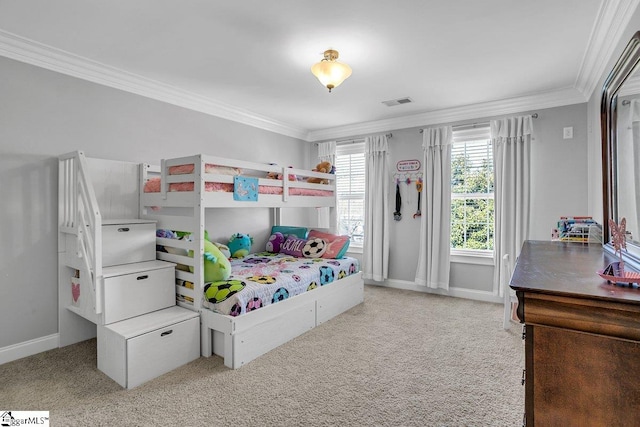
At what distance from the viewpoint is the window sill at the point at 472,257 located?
4075 mm

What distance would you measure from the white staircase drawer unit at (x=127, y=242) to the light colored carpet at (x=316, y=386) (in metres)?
0.76

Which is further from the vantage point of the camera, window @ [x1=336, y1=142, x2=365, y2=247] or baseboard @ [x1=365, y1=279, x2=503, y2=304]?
window @ [x1=336, y1=142, x2=365, y2=247]

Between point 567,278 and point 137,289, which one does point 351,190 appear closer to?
point 137,289

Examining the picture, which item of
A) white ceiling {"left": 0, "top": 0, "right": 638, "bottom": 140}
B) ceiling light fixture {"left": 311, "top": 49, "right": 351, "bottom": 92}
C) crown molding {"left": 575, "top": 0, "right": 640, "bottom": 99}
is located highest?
white ceiling {"left": 0, "top": 0, "right": 638, "bottom": 140}

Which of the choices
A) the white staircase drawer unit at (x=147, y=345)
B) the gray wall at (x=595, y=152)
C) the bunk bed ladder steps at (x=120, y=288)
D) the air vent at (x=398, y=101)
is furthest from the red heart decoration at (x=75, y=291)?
the gray wall at (x=595, y=152)

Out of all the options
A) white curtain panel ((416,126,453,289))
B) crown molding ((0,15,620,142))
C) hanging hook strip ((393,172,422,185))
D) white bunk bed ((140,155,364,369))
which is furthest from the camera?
hanging hook strip ((393,172,422,185))

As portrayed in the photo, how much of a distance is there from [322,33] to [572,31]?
5.69 feet

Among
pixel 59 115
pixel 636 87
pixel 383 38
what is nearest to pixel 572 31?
pixel 636 87

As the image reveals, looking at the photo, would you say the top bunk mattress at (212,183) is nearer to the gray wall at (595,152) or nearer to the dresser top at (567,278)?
the dresser top at (567,278)

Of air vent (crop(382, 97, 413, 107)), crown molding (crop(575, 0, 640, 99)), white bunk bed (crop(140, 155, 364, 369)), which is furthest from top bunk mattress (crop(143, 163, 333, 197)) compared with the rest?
crown molding (crop(575, 0, 640, 99))

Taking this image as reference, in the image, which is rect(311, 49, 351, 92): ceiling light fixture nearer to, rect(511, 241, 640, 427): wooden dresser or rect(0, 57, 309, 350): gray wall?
rect(0, 57, 309, 350): gray wall

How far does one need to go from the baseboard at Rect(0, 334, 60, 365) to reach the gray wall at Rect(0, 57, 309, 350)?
38 millimetres

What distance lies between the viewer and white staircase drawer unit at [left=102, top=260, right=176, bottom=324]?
2369 mm

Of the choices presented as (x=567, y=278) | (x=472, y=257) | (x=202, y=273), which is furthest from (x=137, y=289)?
(x=472, y=257)
